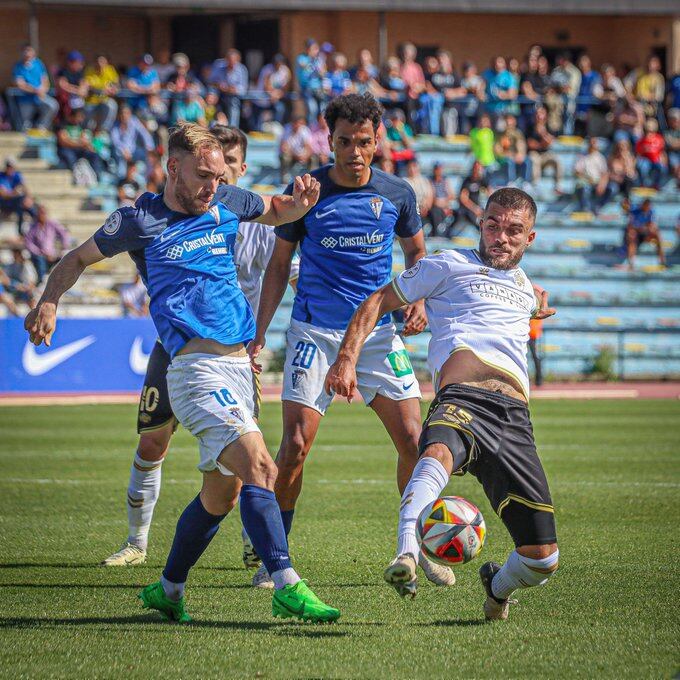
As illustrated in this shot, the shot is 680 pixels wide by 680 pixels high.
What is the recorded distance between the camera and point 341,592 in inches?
260

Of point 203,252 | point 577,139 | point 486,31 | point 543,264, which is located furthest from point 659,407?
point 486,31

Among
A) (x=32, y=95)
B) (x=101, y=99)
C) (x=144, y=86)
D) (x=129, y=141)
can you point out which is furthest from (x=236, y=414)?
(x=32, y=95)

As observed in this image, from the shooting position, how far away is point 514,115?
99.2 feet

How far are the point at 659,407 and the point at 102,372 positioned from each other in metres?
9.60

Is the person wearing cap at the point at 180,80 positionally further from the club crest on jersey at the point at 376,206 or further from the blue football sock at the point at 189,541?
the blue football sock at the point at 189,541

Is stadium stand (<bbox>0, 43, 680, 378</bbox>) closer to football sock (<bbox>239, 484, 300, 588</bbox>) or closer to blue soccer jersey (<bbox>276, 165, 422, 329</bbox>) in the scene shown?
blue soccer jersey (<bbox>276, 165, 422, 329</bbox>)

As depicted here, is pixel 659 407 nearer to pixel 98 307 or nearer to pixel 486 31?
pixel 98 307

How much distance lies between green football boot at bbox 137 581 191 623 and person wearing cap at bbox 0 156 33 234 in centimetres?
1994

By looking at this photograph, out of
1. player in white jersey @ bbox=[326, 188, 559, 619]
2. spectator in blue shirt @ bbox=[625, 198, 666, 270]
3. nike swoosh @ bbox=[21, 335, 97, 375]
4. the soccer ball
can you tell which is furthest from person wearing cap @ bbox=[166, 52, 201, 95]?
the soccer ball

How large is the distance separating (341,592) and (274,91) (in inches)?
930

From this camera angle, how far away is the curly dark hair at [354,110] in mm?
7199

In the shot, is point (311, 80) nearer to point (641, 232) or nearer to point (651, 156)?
point (641, 232)

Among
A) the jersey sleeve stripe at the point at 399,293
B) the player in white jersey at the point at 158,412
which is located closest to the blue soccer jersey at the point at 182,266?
the jersey sleeve stripe at the point at 399,293

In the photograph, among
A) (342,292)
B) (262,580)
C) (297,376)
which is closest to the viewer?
(262,580)
